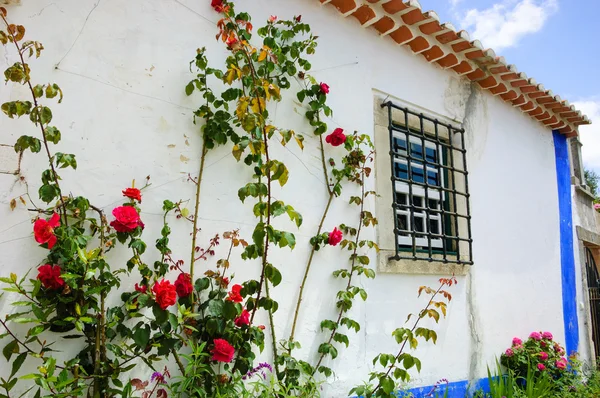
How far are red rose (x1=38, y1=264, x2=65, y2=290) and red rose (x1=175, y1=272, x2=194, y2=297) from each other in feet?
1.94

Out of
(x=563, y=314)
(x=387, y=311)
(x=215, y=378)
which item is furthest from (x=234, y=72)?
(x=563, y=314)

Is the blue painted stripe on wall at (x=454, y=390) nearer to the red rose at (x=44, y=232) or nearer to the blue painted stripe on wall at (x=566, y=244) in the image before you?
the blue painted stripe on wall at (x=566, y=244)

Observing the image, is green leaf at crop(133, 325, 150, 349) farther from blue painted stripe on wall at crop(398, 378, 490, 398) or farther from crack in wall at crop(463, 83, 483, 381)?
crack in wall at crop(463, 83, 483, 381)

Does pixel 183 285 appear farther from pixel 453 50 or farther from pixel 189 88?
pixel 453 50

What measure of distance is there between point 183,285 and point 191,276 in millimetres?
112

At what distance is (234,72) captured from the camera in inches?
107

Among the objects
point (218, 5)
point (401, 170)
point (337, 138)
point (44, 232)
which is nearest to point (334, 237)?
point (337, 138)

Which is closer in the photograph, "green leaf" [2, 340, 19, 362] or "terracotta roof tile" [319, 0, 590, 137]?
"green leaf" [2, 340, 19, 362]

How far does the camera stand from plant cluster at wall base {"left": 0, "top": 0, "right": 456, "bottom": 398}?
7.30 feet

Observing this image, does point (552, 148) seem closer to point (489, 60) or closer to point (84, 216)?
point (489, 60)

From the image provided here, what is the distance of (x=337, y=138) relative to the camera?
346cm

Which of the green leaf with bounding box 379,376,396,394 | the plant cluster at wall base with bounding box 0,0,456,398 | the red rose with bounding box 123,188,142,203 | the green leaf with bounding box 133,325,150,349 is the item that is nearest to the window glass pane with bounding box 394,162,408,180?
the plant cluster at wall base with bounding box 0,0,456,398

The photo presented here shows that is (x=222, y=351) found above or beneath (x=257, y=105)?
beneath

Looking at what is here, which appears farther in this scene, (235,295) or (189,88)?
(189,88)
